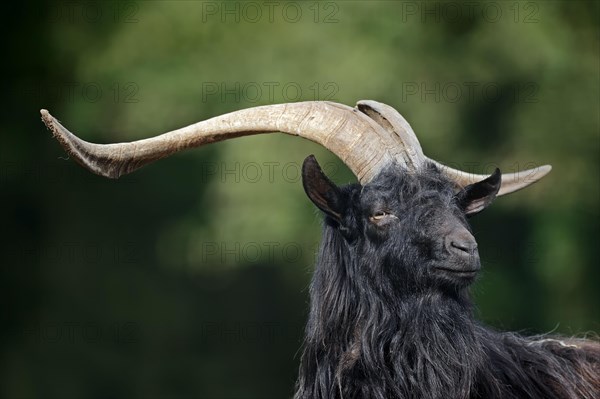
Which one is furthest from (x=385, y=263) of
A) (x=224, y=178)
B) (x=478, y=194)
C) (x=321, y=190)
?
(x=224, y=178)

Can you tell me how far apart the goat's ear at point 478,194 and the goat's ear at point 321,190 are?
664mm

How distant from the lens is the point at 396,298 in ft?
19.7

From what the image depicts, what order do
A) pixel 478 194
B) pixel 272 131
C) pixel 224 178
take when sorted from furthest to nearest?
pixel 224 178 < pixel 272 131 < pixel 478 194

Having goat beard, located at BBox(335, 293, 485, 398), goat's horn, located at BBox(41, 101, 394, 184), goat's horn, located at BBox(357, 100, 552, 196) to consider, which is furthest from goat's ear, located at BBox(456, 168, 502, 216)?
goat beard, located at BBox(335, 293, 485, 398)

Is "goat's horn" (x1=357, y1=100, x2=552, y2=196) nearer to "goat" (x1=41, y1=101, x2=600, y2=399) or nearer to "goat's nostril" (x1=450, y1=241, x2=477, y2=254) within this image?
"goat" (x1=41, y1=101, x2=600, y2=399)

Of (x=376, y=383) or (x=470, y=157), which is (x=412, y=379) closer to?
(x=376, y=383)

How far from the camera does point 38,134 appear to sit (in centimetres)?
1603

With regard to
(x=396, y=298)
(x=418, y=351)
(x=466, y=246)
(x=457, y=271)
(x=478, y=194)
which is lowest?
(x=418, y=351)

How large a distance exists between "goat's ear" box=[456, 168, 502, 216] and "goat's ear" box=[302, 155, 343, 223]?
0.66 m

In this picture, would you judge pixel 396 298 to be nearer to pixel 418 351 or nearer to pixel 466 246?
pixel 418 351

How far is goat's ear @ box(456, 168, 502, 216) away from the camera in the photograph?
6.17m

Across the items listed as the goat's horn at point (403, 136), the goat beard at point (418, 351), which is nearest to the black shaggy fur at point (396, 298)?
the goat beard at point (418, 351)

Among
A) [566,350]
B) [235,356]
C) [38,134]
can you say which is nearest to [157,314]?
[235,356]

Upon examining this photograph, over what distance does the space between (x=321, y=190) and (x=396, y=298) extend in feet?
2.30
